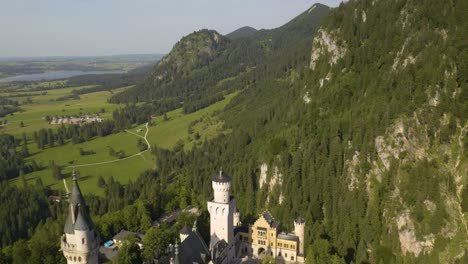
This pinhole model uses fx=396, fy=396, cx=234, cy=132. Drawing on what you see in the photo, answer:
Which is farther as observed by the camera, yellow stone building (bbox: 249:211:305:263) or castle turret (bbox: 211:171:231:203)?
yellow stone building (bbox: 249:211:305:263)

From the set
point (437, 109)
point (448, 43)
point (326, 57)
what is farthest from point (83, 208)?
point (326, 57)

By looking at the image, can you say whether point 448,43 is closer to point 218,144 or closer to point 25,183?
point 218,144

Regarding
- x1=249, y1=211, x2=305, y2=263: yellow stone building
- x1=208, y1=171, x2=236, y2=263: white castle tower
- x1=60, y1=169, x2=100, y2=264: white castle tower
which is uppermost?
x1=60, y1=169, x2=100, y2=264: white castle tower

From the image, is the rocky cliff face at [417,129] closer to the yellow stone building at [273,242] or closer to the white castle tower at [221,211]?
the yellow stone building at [273,242]

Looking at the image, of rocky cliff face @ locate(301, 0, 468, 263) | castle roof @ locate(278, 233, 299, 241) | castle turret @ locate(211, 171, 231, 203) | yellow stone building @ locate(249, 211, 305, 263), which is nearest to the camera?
castle turret @ locate(211, 171, 231, 203)

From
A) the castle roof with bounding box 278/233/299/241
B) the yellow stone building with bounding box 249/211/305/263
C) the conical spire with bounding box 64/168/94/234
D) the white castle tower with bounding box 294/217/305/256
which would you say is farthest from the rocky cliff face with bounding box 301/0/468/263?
the conical spire with bounding box 64/168/94/234

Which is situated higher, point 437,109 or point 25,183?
point 437,109

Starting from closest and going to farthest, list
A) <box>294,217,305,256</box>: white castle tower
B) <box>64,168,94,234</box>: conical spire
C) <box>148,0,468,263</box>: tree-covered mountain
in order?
<box>64,168,94,234</box>: conical spire < <box>294,217,305,256</box>: white castle tower < <box>148,0,468,263</box>: tree-covered mountain

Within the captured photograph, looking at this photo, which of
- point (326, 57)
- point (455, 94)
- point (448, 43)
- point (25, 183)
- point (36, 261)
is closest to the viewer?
point (36, 261)

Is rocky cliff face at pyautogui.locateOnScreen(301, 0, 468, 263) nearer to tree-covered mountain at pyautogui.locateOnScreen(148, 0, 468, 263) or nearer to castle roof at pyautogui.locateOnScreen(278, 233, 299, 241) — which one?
tree-covered mountain at pyautogui.locateOnScreen(148, 0, 468, 263)
